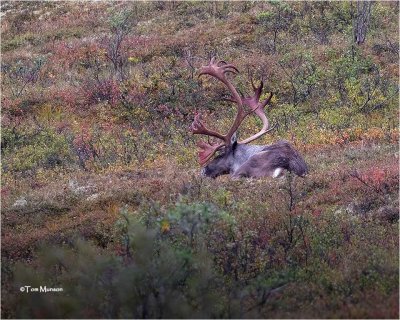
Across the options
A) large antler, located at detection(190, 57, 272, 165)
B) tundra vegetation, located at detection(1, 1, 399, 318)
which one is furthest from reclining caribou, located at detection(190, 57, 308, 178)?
tundra vegetation, located at detection(1, 1, 399, 318)

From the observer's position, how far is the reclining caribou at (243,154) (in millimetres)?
11508

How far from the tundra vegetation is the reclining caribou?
35 centimetres

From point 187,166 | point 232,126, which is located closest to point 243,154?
point 232,126

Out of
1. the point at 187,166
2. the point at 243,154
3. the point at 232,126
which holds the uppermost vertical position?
the point at 232,126

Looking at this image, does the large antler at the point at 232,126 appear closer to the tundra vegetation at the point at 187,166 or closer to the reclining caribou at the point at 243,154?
the reclining caribou at the point at 243,154

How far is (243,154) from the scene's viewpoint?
41.4ft

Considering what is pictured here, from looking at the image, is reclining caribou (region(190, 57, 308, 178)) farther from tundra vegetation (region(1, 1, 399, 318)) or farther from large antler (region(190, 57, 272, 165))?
tundra vegetation (region(1, 1, 399, 318))

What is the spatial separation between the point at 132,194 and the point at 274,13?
48.6 feet

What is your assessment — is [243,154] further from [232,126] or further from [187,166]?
[187,166]

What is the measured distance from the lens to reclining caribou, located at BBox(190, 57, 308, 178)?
37.8ft

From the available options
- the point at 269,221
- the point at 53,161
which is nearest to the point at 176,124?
the point at 53,161

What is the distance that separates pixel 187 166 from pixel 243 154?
1178mm

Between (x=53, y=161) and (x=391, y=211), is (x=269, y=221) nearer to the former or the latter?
(x=391, y=211)

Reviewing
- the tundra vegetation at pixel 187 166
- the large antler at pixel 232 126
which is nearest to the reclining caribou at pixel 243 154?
the large antler at pixel 232 126
